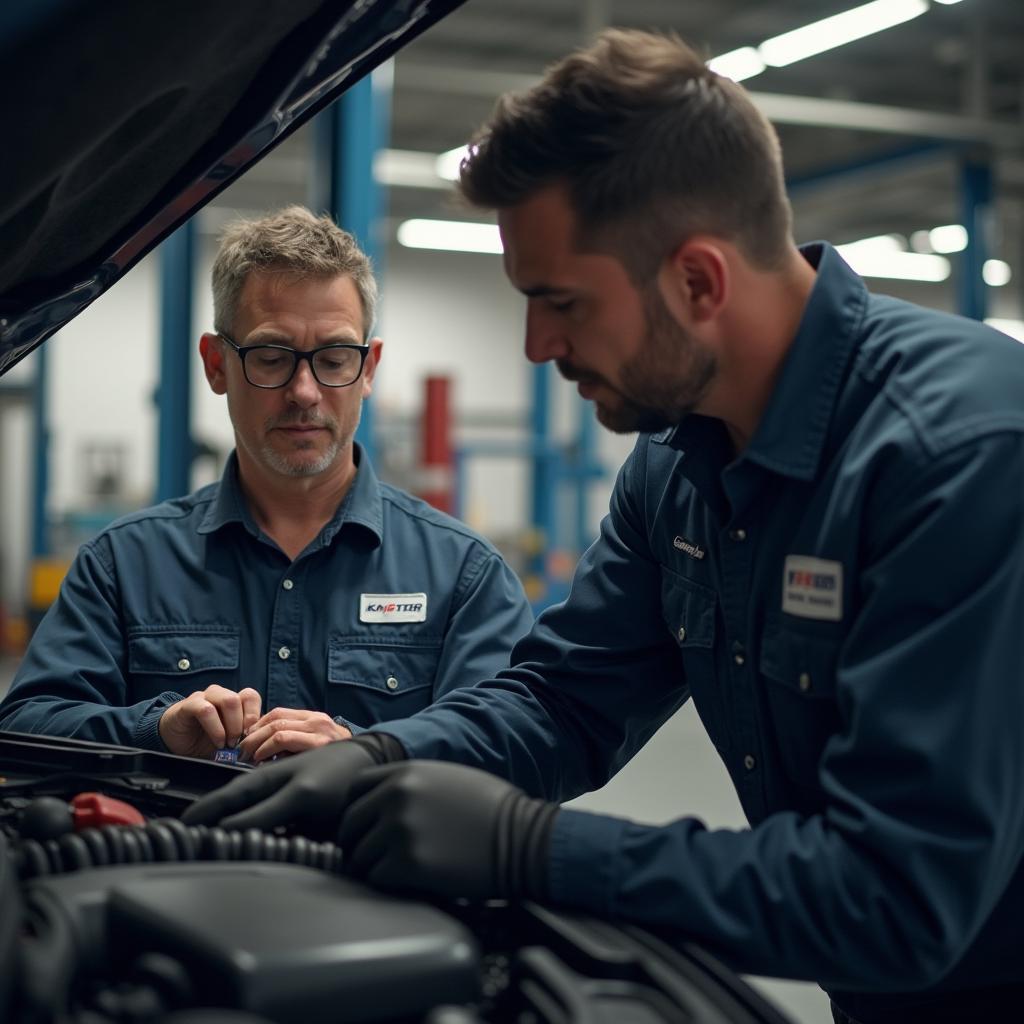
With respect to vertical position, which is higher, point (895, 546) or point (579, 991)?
point (895, 546)

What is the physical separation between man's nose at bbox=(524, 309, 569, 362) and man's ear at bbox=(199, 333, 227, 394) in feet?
2.68

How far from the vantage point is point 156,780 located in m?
1.17

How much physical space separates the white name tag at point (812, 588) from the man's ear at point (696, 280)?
0.22 meters

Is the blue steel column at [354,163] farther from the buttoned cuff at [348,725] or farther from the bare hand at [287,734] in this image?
the bare hand at [287,734]

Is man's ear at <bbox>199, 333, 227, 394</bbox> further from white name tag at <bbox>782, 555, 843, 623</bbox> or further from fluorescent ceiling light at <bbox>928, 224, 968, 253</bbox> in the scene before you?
fluorescent ceiling light at <bbox>928, 224, 968, 253</bbox>

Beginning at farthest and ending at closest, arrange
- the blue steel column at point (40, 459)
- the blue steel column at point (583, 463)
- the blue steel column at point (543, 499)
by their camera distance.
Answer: the blue steel column at point (583, 463)
the blue steel column at point (543, 499)
the blue steel column at point (40, 459)

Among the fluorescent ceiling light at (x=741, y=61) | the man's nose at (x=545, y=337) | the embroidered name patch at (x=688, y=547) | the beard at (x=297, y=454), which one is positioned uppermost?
the fluorescent ceiling light at (x=741, y=61)

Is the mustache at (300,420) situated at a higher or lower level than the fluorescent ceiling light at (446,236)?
lower

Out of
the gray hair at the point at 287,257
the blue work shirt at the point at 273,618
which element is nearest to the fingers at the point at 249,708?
the blue work shirt at the point at 273,618

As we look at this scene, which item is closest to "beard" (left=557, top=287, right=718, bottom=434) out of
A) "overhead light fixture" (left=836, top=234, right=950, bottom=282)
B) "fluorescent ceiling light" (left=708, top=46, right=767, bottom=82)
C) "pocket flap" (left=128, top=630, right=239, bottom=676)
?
"pocket flap" (left=128, top=630, right=239, bottom=676)

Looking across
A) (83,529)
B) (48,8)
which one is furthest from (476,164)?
(83,529)

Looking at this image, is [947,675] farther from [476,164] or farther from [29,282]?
[29,282]

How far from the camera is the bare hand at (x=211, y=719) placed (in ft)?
4.71

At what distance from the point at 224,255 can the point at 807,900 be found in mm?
1249
